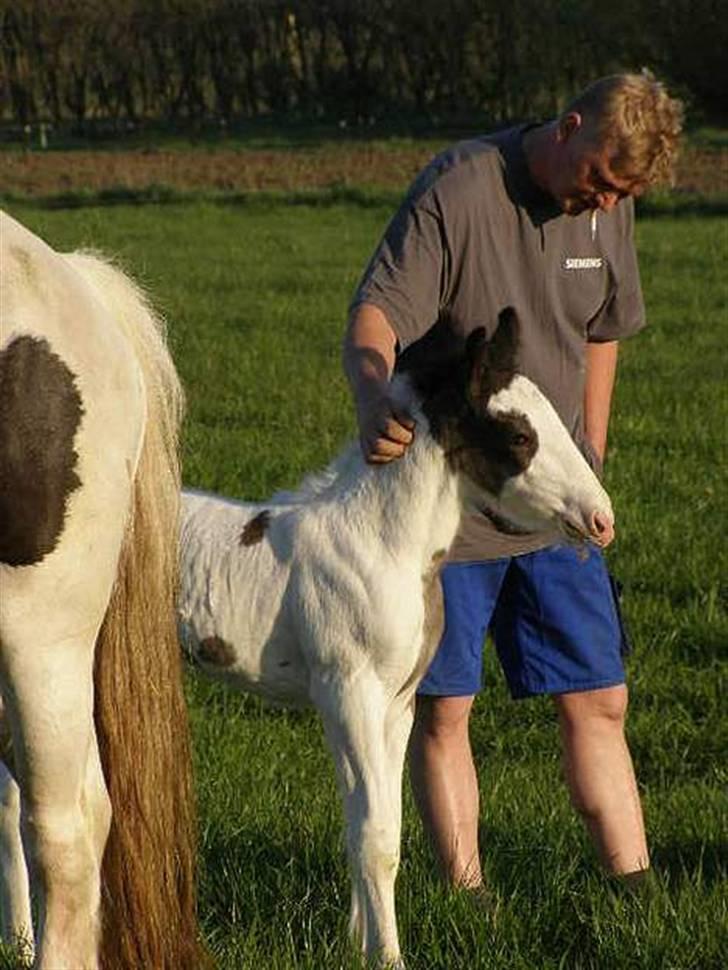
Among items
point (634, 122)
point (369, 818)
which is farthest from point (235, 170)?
point (369, 818)

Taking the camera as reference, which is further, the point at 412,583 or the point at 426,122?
the point at 426,122

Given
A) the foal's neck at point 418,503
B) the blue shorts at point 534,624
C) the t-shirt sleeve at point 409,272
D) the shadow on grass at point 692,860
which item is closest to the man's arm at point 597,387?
the blue shorts at point 534,624

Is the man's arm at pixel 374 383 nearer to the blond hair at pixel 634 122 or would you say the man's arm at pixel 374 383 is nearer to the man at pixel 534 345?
the man at pixel 534 345

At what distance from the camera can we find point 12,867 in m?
4.44

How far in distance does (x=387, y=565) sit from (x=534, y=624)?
71 cm

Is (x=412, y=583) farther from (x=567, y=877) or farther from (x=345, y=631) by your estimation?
(x=567, y=877)

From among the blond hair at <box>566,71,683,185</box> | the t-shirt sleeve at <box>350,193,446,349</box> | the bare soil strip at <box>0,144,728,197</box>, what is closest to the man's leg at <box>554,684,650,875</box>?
the t-shirt sleeve at <box>350,193,446,349</box>

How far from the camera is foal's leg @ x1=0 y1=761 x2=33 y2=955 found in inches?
175

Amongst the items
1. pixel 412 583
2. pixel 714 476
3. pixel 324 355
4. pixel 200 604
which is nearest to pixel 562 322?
pixel 412 583

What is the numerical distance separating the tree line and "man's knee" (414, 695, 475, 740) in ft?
192

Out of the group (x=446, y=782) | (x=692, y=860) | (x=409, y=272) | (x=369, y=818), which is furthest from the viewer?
(x=692, y=860)

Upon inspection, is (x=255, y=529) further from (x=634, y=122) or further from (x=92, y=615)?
(x=634, y=122)

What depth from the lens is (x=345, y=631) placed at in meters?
4.35

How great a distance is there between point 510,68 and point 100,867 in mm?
61997
